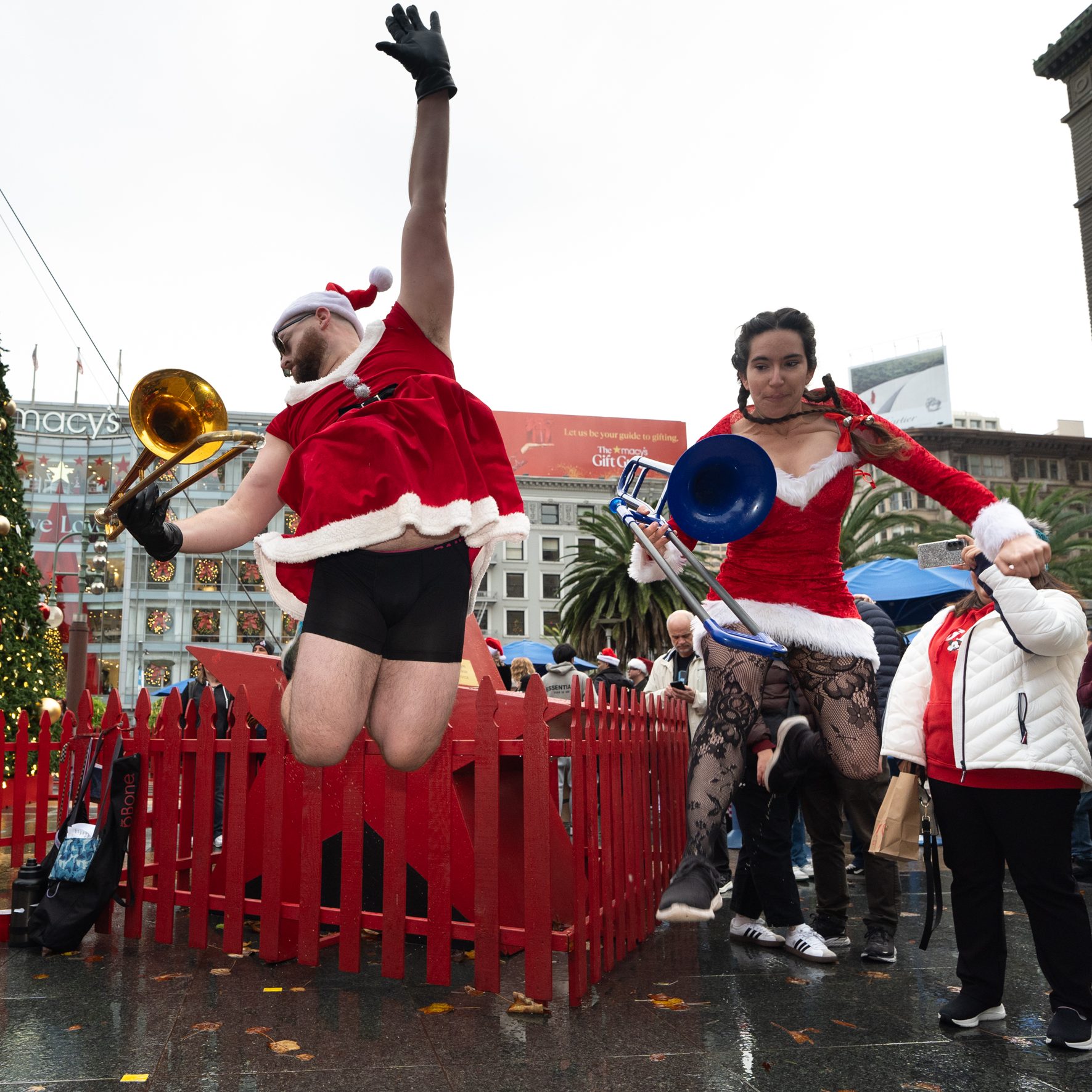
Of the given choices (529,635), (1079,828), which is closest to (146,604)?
(529,635)

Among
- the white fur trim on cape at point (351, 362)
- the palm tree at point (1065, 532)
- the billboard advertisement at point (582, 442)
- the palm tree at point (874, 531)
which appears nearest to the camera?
the white fur trim on cape at point (351, 362)

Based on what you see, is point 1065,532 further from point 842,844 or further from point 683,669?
point 842,844

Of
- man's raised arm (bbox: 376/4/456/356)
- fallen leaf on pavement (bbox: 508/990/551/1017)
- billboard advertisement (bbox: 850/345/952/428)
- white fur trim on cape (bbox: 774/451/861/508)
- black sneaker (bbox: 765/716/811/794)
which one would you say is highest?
billboard advertisement (bbox: 850/345/952/428)

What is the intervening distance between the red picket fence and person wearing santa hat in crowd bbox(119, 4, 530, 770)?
0.75 metres

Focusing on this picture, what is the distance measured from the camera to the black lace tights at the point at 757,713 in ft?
12.1

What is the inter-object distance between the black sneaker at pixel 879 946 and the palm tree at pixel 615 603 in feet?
93.6

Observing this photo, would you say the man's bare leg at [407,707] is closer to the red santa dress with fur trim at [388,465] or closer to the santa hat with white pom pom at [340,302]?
the red santa dress with fur trim at [388,465]

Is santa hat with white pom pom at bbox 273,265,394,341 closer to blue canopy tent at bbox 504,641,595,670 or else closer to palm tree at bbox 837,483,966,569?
blue canopy tent at bbox 504,641,595,670

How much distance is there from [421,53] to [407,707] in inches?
78.1

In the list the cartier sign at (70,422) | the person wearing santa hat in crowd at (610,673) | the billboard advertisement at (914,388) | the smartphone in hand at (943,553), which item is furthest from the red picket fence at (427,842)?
the billboard advertisement at (914,388)

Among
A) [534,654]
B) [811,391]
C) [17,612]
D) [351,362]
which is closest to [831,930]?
[811,391]

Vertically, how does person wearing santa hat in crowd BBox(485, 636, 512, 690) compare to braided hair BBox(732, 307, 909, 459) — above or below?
below

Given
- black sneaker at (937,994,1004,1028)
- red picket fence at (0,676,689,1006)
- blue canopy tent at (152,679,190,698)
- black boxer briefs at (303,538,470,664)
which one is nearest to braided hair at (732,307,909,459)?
red picket fence at (0,676,689,1006)

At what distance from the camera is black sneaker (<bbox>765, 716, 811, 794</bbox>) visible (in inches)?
148
